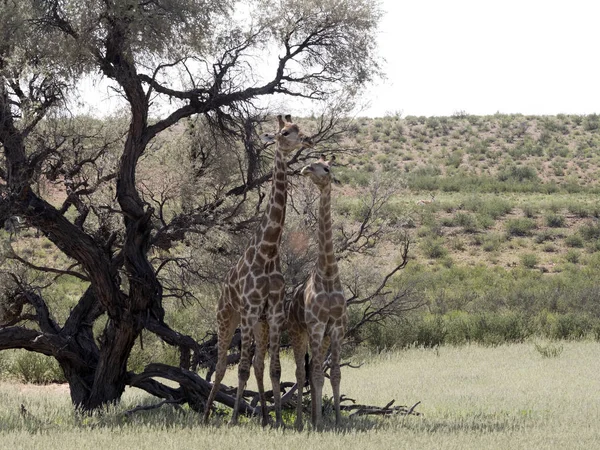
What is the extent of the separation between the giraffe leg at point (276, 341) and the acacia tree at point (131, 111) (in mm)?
1886

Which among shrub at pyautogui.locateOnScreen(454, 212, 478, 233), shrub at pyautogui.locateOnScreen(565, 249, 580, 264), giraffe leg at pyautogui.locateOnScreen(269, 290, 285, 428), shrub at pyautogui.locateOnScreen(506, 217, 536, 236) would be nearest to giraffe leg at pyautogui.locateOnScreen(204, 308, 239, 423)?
giraffe leg at pyautogui.locateOnScreen(269, 290, 285, 428)

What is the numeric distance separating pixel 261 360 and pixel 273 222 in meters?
1.59

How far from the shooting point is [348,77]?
13.8 metres

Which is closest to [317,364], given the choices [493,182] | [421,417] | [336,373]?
[336,373]

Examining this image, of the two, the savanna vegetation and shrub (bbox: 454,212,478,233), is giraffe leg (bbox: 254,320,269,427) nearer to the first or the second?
the savanna vegetation

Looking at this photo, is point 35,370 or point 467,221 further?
point 467,221

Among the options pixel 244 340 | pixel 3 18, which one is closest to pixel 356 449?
pixel 244 340

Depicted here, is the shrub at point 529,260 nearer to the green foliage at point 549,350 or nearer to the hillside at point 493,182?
the hillside at point 493,182

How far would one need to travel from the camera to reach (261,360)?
1053 centimetres

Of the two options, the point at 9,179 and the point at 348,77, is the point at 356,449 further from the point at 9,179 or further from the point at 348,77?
the point at 348,77

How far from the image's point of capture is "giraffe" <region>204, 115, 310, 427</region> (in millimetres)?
10242

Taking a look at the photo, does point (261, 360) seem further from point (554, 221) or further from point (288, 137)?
point (554, 221)

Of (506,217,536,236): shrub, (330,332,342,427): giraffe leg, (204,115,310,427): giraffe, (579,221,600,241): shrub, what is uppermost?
(506,217,536,236): shrub

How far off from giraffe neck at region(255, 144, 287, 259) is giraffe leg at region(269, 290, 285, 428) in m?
0.52
